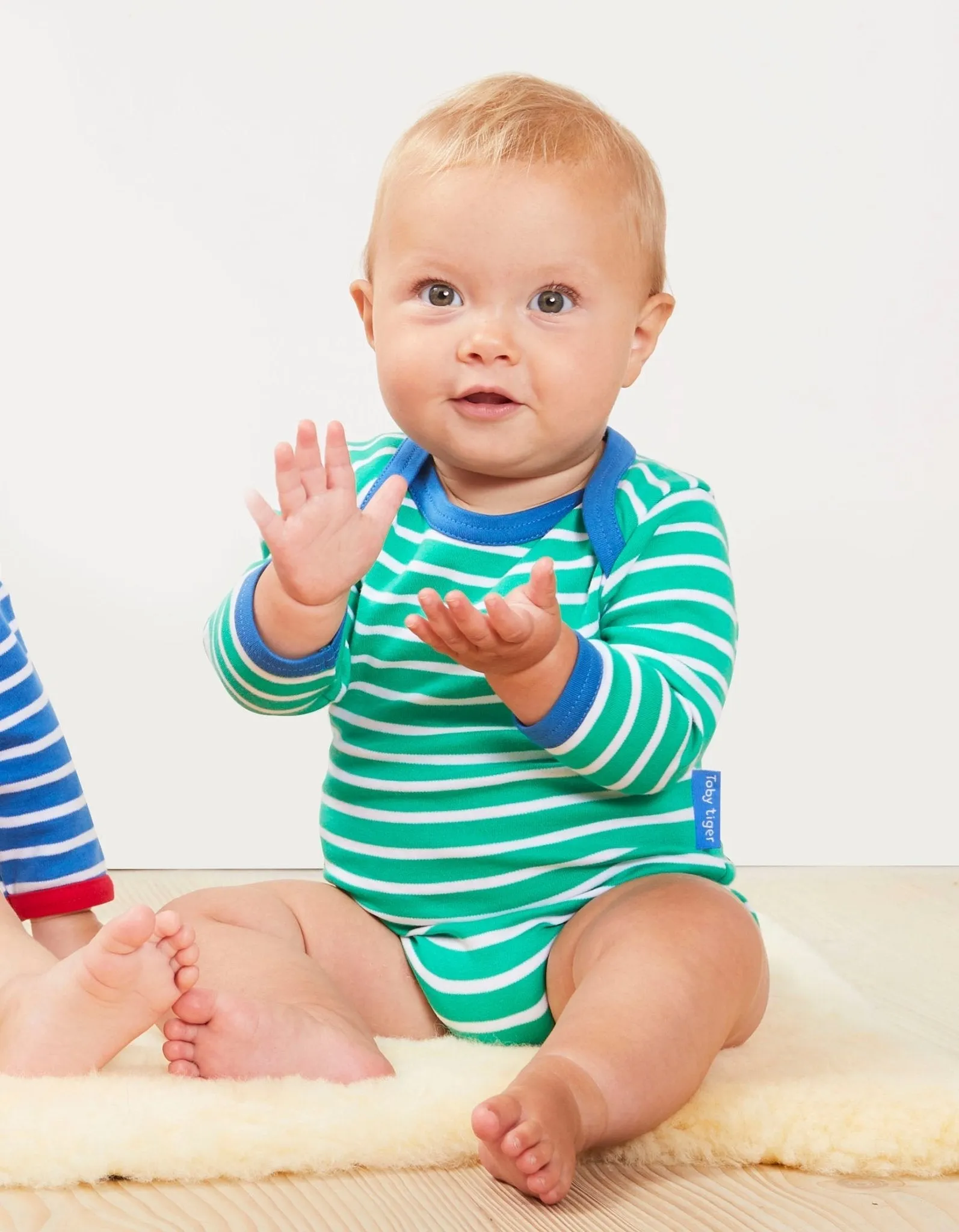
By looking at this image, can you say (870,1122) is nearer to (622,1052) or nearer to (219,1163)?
(622,1052)

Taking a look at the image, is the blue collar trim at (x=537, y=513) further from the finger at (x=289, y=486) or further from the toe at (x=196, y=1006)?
the toe at (x=196, y=1006)

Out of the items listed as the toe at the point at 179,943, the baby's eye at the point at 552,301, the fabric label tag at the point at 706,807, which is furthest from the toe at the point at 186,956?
the baby's eye at the point at 552,301

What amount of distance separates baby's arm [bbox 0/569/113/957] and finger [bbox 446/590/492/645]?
0.41 metres

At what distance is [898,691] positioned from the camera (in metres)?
2.08

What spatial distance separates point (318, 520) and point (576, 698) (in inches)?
7.6

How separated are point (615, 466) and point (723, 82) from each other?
1.13 m

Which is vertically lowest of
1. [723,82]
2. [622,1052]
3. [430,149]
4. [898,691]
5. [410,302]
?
[898,691]

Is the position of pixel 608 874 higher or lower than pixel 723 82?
lower

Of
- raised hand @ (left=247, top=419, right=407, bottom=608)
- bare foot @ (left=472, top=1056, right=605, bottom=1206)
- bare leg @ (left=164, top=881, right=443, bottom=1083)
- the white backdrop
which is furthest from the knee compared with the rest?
the white backdrop

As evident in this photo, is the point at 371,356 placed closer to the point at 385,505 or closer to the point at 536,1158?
the point at 385,505

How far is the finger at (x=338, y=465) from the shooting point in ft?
3.14

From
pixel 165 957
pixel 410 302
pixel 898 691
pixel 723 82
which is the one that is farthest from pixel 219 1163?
pixel 723 82

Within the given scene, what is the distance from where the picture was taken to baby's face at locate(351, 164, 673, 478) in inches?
40.4

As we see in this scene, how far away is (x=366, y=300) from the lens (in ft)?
3.76
